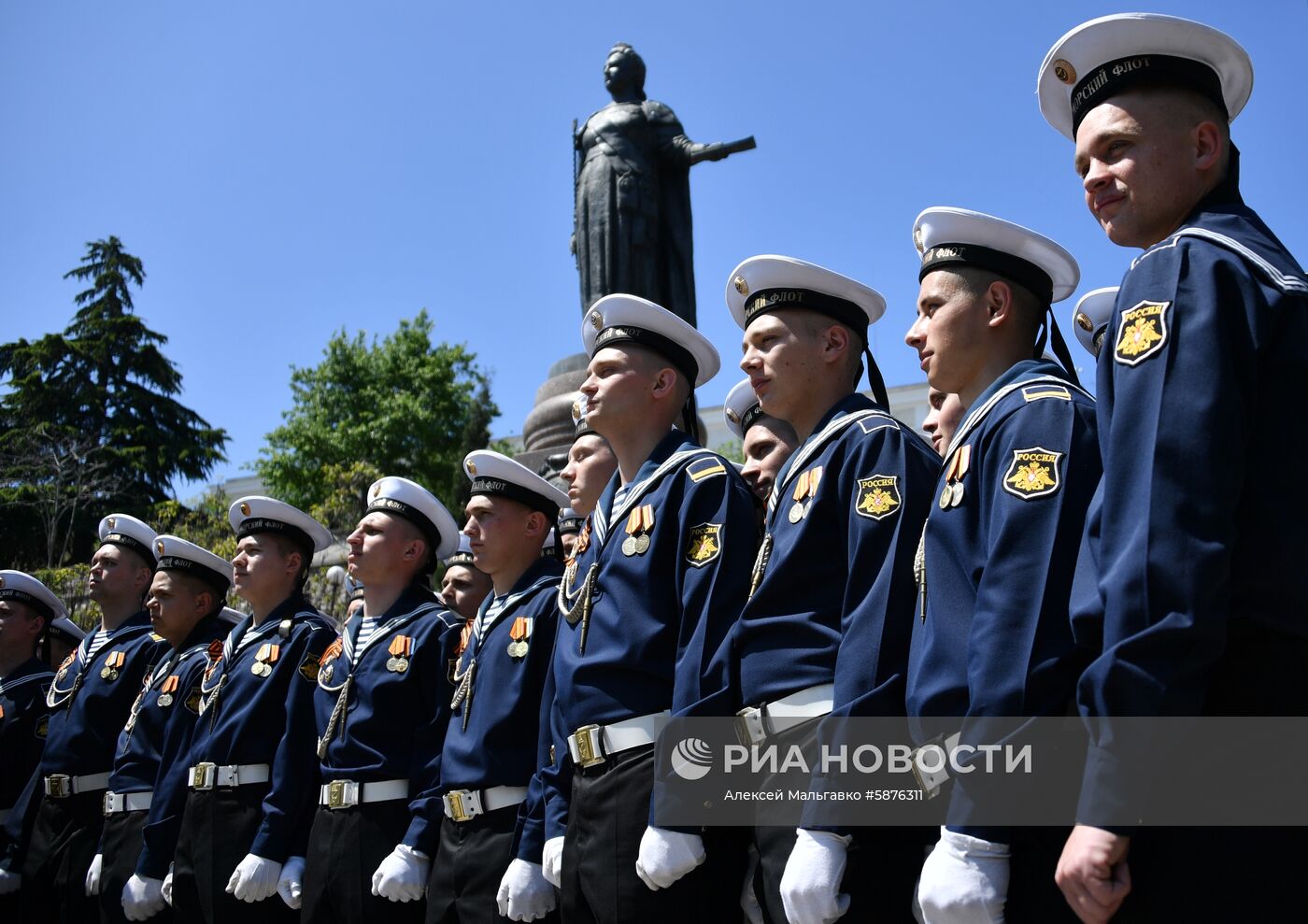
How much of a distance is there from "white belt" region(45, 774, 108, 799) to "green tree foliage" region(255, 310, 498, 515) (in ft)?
86.3

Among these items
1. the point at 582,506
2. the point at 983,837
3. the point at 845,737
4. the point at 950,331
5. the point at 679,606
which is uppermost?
the point at 582,506

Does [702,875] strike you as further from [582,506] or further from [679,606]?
[582,506]

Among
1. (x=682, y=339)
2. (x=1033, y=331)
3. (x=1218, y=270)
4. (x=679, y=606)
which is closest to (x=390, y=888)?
(x=679, y=606)

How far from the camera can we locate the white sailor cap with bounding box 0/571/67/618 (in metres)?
8.95

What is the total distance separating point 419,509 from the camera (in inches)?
251

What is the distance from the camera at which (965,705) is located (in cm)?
271

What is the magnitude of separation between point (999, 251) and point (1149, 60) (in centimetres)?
74

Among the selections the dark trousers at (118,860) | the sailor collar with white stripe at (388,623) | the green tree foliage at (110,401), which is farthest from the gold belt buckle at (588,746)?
the green tree foliage at (110,401)

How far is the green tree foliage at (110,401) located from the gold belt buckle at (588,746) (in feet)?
97.5

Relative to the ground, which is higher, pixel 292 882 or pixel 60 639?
pixel 60 639

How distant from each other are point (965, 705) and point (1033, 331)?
49.2 inches

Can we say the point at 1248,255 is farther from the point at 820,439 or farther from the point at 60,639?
the point at 60,639

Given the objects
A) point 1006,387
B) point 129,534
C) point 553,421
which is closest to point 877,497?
point 1006,387

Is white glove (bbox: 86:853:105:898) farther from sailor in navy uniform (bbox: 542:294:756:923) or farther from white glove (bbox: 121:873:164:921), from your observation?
sailor in navy uniform (bbox: 542:294:756:923)
